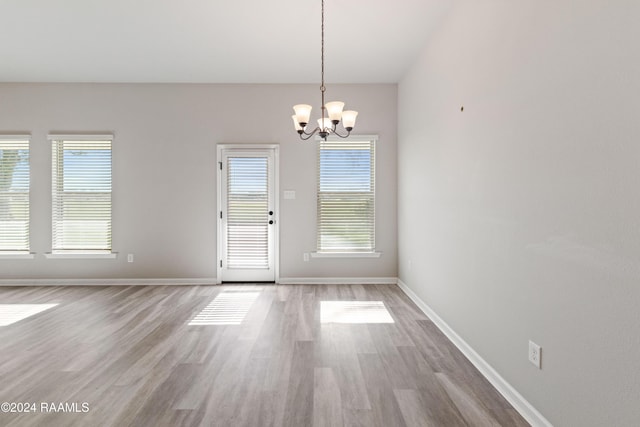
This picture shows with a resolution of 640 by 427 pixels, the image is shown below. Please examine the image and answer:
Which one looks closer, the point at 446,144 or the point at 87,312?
the point at 446,144

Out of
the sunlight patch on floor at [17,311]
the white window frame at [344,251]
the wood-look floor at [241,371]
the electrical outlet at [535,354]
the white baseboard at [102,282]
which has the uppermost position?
the white window frame at [344,251]

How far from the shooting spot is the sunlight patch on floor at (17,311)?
3627 mm

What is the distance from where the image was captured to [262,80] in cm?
500

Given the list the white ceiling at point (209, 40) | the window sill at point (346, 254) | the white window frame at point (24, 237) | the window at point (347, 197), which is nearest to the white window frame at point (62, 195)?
the white window frame at point (24, 237)

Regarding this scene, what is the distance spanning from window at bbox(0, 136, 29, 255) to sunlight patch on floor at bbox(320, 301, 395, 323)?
15.3 feet

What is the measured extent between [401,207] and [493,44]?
280 centimetres

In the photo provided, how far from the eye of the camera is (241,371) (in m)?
2.50

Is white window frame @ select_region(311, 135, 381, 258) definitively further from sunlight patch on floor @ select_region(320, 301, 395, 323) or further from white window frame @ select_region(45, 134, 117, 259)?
white window frame @ select_region(45, 134, 117, 259)

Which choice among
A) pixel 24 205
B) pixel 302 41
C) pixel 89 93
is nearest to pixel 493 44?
pixel 302 41

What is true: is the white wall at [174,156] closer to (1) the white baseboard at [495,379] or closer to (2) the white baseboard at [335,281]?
(2) the white baseboard at [335,281]

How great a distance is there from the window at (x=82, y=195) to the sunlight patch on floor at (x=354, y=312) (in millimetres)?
3575

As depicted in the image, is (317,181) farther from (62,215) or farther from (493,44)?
(62,215)

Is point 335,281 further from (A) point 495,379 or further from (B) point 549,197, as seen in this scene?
(B) point 549,197

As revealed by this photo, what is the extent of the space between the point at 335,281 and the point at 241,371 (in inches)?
110
